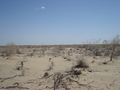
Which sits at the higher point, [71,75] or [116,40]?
[116,40]

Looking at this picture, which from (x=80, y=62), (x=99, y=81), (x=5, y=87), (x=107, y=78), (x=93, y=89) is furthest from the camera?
(x=80, y=62)

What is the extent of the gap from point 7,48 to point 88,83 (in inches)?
628

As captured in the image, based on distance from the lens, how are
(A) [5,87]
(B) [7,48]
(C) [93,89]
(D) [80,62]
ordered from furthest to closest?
(B) [7,48]
(D) [80,62]
(A) [5,87]
(C) [93,89]

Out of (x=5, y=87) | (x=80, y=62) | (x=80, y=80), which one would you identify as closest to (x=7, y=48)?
(x=80, y=62)

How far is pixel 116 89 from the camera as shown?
5.21m

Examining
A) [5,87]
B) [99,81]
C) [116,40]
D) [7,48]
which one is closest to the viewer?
[5,87]

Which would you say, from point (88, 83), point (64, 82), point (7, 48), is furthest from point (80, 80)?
point (7, 48)

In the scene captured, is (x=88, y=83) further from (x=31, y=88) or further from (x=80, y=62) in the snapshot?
(x=80, y=62)

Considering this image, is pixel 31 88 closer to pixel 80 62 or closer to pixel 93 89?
pixel 93 89

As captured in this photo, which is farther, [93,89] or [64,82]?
[64,82]

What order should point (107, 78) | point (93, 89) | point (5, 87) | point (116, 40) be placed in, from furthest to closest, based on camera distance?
point (116, 40), point (107, 78), point (5, 87), point (93, 89)

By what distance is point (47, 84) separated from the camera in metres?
5.79

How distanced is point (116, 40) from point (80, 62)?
271 inches

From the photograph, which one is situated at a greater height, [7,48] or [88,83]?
[7,48]
